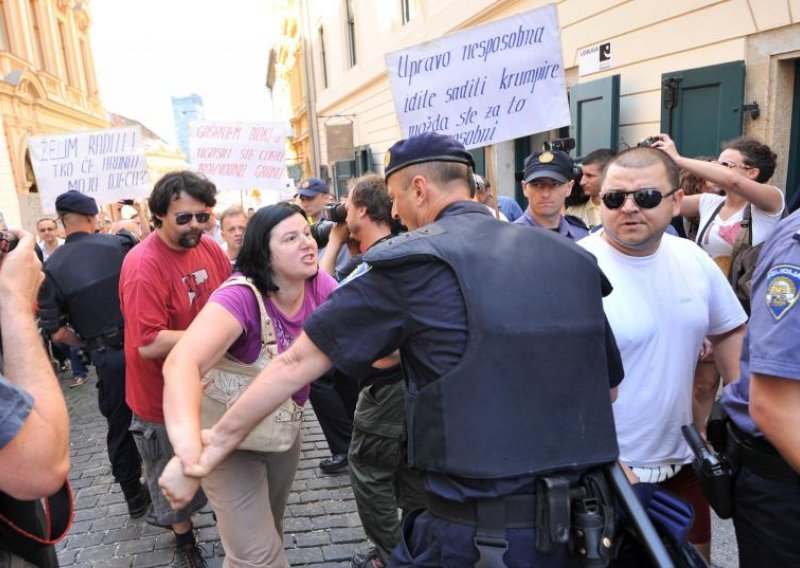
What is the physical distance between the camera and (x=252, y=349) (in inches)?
93.5

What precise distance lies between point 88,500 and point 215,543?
128cm

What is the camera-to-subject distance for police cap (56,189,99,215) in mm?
4078

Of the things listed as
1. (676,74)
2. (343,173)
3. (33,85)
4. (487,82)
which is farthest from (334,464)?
(33,85)

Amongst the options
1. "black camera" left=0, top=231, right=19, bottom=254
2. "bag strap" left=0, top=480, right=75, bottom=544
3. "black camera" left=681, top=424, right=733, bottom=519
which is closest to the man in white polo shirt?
"black camera" left=681, top=424, right=733, bottom=519

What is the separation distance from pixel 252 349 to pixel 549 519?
4.65 ft

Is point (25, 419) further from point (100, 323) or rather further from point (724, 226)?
point (724, 226)

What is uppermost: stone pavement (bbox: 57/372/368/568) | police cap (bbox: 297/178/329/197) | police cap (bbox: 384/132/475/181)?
police cap (bbox: 384/132/475/181)

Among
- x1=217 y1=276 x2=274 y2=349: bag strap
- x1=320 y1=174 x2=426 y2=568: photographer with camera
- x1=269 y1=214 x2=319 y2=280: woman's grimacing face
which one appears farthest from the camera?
x1=320 y1=174 x2=426 y2=568: photographer with camera

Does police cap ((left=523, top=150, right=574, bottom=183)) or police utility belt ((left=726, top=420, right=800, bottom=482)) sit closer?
police utility belt ((left=726, top=420, right=800, bottom=482))

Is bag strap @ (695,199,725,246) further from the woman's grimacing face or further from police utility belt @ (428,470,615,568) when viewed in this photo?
police utility belt @ (428,470,615,568)

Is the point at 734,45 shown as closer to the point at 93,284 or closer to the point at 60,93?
the point at 93,284

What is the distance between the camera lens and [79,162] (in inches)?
249

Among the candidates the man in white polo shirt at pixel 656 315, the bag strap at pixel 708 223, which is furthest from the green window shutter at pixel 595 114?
the man in white polo shirt at pixel 656 315

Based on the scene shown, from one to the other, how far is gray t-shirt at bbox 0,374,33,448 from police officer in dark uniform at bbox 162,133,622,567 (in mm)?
635
